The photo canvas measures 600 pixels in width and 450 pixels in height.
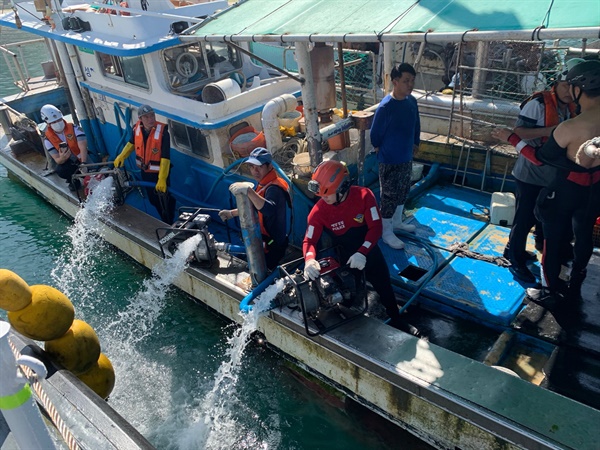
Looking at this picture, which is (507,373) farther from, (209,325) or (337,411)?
(209,325)

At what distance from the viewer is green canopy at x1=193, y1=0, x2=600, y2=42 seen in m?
3.02

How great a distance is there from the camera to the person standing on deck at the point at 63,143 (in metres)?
7.39

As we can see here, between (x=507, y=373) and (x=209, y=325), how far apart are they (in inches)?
140

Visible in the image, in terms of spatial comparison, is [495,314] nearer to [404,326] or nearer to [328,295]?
[404,326]

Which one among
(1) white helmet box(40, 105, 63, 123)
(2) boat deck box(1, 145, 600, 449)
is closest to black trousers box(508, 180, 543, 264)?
(2) boat deck box(1, 145, 600, 449)

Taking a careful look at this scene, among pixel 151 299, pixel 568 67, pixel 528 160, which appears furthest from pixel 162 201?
pixel 568 67

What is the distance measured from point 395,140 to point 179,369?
3.45m

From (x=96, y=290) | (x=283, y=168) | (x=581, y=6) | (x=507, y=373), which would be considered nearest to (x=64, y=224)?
(x=96, y=290)

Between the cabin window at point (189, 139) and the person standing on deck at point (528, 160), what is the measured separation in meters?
4.06

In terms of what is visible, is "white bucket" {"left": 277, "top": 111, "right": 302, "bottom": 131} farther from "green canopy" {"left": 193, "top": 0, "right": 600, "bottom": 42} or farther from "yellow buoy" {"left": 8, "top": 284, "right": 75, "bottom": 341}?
"yellow buoy" {"left": 8, "top": 284, "right": 75, "bottom": 341}

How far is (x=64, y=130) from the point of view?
7.64 m

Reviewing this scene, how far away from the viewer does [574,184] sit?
12.6ft

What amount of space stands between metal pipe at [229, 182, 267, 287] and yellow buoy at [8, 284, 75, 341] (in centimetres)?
167

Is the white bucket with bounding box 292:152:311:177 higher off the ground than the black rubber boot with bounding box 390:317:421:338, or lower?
higher
